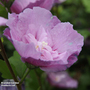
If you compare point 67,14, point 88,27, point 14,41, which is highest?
point 14,41

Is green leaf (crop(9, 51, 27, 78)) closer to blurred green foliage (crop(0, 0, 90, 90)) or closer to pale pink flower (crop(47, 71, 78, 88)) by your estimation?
blurred green foliage (crop(0, 0, 90, 90))

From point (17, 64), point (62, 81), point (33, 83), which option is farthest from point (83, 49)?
point (17, 64)

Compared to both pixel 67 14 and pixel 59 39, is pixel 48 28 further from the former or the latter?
pixel 67 14

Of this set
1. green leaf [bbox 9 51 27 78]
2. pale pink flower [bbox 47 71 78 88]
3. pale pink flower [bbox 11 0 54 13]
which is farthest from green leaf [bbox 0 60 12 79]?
pale pink flower [bbox 47 71 78 88]

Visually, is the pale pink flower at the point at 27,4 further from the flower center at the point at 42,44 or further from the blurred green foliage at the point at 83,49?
the blurred green foliage at the point at 83,49

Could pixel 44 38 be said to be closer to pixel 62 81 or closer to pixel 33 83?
pixel 33 83

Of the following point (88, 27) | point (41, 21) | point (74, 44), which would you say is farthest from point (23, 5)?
point (88, 27)

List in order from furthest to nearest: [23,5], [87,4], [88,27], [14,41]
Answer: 1. [88,27]
2. [87,4]
3. [23,5]
4. [14,41]

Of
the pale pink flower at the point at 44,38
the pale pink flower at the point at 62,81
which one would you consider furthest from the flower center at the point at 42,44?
the pale pink flower at the point at 62,81
